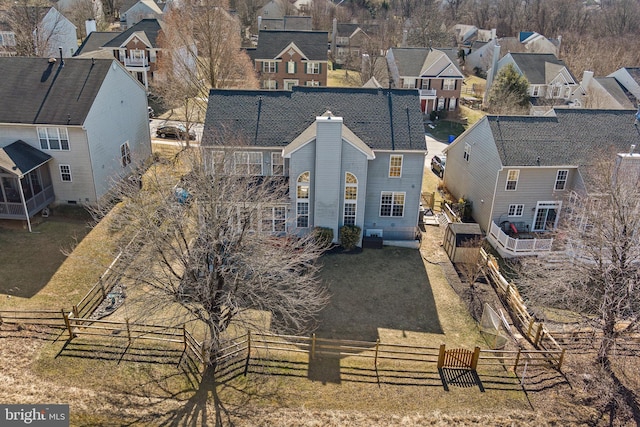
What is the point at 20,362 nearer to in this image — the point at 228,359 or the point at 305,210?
the point at 228,359

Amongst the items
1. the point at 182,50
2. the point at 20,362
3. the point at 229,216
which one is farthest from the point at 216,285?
the point at 182,50

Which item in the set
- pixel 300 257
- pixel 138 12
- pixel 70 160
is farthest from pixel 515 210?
pixel 138 12

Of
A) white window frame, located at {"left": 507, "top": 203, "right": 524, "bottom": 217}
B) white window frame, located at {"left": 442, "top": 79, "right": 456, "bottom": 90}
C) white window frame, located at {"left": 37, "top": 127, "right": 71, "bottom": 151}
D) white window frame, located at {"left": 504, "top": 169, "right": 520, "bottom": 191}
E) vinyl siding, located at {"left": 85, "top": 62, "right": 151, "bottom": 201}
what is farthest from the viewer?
white window frame, located at {"left": 442, "top": 79, "right": 456, "bottom": 90}

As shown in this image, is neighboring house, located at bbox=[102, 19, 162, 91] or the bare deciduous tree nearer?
the bare deciduous tree

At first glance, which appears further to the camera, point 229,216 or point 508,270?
point 508,270

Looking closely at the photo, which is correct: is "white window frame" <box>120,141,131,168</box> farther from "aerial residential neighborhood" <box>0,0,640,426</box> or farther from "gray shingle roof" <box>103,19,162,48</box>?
"gray shingle roof" <box>103,19,162,48</box>

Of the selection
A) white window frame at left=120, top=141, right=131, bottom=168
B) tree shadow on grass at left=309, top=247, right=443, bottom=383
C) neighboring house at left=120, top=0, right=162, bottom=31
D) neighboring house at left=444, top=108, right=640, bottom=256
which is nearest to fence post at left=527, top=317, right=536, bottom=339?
tree shadow on grass at left=309, top=247, right=443, bottom=383
